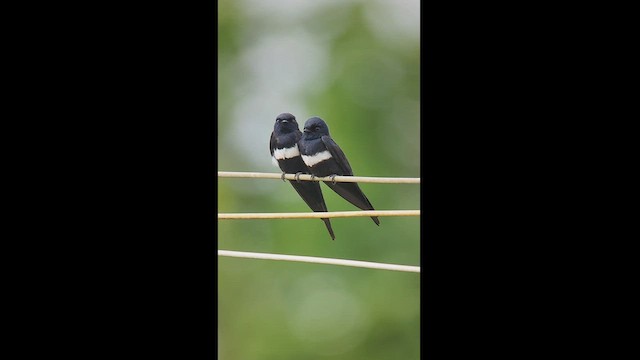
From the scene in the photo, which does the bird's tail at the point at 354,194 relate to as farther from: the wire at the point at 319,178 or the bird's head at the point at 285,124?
the bird's head at the point at 285,124

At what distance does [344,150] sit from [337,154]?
3cm

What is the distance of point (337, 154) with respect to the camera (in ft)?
9.86

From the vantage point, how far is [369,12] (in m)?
2.89

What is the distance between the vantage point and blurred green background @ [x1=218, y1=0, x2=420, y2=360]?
285 cm

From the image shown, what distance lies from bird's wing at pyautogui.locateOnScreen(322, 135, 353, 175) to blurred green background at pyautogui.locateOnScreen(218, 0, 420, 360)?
0.09ft

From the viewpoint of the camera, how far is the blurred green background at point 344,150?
2.85 m

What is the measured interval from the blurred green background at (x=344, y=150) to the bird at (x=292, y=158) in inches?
1.3

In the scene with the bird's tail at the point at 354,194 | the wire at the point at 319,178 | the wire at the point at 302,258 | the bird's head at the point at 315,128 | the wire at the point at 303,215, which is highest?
the bird's head at the point at 315,128

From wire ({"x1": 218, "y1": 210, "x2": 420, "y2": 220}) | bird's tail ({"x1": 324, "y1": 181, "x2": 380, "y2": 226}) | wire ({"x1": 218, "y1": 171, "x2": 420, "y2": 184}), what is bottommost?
wire ({"x1": 218, "y1": 210, "x2": 420, "y2": 220})

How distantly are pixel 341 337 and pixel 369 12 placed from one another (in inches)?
47.3

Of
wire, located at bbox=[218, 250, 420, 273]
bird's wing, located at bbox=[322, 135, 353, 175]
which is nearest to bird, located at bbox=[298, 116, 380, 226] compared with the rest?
bird's wing, located at bbox=[322, 135, 353, 175]

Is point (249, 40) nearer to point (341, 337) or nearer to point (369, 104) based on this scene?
point (369, 104)

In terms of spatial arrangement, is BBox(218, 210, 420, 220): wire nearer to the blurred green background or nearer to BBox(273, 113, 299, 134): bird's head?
the blurred green background

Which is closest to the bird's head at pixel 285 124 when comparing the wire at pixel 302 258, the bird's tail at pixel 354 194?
the bird's tail at pixel 354 194
